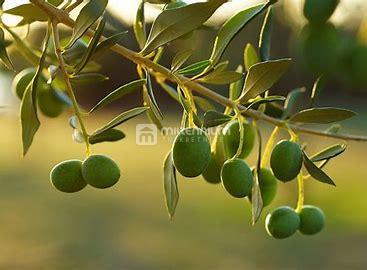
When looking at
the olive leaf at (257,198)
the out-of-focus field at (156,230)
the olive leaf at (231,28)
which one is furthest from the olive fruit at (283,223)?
the out-of-focus field at (156,230)

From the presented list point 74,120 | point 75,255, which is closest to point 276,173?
point 74,120

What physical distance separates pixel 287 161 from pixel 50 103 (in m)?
0.39

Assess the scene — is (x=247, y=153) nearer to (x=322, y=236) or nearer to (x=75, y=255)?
(x=75, y=255)

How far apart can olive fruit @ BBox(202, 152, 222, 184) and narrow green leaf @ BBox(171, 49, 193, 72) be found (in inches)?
4.6

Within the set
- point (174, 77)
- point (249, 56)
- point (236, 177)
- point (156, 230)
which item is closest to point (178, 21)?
point (174, 77)

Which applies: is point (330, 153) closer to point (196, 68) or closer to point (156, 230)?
point (196, 68)

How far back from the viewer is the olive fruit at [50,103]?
36.5 inches

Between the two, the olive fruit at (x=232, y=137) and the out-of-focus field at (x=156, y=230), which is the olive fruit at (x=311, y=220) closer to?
the olive fruit at (x=232, y=137)

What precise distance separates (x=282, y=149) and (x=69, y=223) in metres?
7.74

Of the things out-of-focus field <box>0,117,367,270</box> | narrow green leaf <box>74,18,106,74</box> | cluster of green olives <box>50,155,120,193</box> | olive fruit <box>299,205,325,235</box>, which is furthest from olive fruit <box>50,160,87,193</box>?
out-of-focus field <box>0,117,367,270</box>

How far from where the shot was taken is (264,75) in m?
0.67

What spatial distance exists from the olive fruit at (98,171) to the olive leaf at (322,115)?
21cm

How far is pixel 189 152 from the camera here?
0.64 meters

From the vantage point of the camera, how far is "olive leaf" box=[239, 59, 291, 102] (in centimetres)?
64
